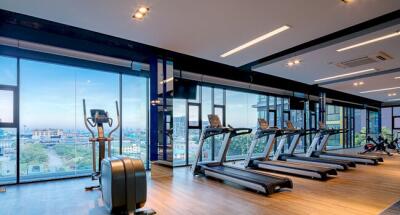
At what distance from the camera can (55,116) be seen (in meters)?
6.04

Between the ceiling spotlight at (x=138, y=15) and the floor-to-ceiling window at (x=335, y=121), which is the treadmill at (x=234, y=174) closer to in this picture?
the ceiling spotlight at (x=138, y=15)

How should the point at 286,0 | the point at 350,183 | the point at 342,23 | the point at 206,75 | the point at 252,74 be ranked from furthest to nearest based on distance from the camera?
1. the point at 252,74
2. the point at 206,75
3. the point at 350,183
4. the point at 342,23
5. the point at 286,0

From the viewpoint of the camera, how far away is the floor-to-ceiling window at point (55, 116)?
545cm

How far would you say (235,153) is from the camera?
9.82 metres

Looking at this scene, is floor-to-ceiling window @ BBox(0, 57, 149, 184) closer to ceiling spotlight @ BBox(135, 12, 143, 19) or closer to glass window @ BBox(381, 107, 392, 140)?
ceiling spotlight @ BBox(135, 12, 143, 19)

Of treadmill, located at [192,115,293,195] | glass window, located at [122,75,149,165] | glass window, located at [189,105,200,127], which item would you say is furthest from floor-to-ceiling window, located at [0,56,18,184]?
glass window, located at [189,105,200,127]

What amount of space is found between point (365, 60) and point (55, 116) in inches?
318

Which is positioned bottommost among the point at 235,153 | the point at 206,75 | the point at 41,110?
the point at 235,153

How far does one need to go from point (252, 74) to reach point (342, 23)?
4.36 m

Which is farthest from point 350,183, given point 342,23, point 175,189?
point 175,189

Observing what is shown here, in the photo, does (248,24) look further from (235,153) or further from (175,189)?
(235,153)

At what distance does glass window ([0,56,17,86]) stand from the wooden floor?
7.45ft

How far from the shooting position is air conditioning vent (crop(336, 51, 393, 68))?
240 inches

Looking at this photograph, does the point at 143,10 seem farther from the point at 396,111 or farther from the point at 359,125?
the point at 396,111
